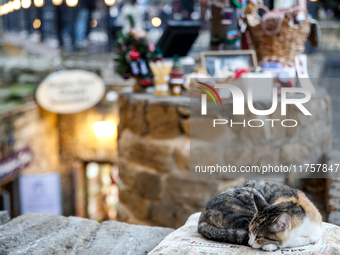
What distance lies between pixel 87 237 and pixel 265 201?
676 millimetres

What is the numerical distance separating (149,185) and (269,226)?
158 centimetres

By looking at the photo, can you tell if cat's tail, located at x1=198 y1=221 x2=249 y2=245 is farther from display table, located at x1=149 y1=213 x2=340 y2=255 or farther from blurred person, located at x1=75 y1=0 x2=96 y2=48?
blurred person, located at x1=75 y1=0 x2=96 y2=48

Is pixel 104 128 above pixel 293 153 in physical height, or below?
below

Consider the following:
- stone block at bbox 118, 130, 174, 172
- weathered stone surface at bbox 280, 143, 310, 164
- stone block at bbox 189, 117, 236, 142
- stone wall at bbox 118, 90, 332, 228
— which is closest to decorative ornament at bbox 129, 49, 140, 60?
stone wall at bbox 118, 90, 332, 228

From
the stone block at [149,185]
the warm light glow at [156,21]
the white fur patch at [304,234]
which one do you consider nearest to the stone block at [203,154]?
the stone block at [149,185]

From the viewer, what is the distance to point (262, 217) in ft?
3.81

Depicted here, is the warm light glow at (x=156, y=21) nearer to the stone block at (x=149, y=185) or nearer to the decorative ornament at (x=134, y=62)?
the decorative ornament at (x=134, y=62)

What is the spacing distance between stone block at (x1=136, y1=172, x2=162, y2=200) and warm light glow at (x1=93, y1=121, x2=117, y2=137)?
11.6 ft

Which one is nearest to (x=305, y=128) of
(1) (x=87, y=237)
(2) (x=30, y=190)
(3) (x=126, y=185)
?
(3) (x=126, y=185)

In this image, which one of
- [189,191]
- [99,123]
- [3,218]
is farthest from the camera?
[99,123]

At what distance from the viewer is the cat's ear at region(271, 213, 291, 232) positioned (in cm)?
112

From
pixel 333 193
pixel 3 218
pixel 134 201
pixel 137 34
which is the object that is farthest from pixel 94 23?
pixel 3 218

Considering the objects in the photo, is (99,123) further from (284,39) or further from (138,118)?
(284,39)

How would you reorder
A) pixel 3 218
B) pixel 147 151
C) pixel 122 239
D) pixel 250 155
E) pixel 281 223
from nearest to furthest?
pixel 281 223, pixel 122 239, pixel 3 218, pixel 250 155, pixel 147 151
